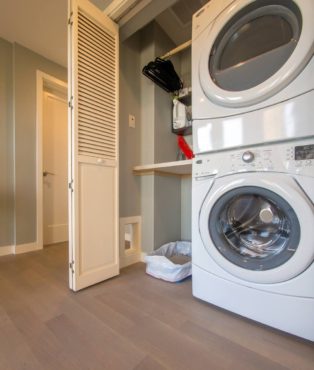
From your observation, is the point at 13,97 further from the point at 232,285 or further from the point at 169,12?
the point at 232,285

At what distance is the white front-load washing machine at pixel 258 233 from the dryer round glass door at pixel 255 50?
0.92 ft

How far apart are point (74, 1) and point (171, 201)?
5.44 ft

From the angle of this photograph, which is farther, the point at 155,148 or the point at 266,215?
the point at 155,148

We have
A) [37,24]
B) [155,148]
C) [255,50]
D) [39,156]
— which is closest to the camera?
[255,50]

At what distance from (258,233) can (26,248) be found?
2.29m

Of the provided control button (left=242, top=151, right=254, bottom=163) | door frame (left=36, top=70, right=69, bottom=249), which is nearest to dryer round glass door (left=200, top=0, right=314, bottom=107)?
control button (left=242, top=151, right=254, bottom=163)

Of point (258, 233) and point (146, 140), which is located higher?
point (146, 140)

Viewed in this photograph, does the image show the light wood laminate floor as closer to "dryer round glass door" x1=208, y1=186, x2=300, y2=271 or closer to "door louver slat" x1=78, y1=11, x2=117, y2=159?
"dryer round glass door" x1=208, y1=186, x2=300, y2=271

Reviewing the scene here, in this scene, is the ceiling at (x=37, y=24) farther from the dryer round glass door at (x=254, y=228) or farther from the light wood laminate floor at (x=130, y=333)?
the light wood laminate floor at (x=130, y=333)

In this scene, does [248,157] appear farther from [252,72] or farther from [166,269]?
[166,269]

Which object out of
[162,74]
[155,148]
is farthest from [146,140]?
[162,74]

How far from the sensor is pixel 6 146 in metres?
2.16

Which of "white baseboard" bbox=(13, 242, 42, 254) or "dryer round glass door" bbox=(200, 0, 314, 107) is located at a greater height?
"dryer round glass door" bbox=(200, 0, 314, 107)

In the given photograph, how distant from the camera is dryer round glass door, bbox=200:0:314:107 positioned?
2.75ft
